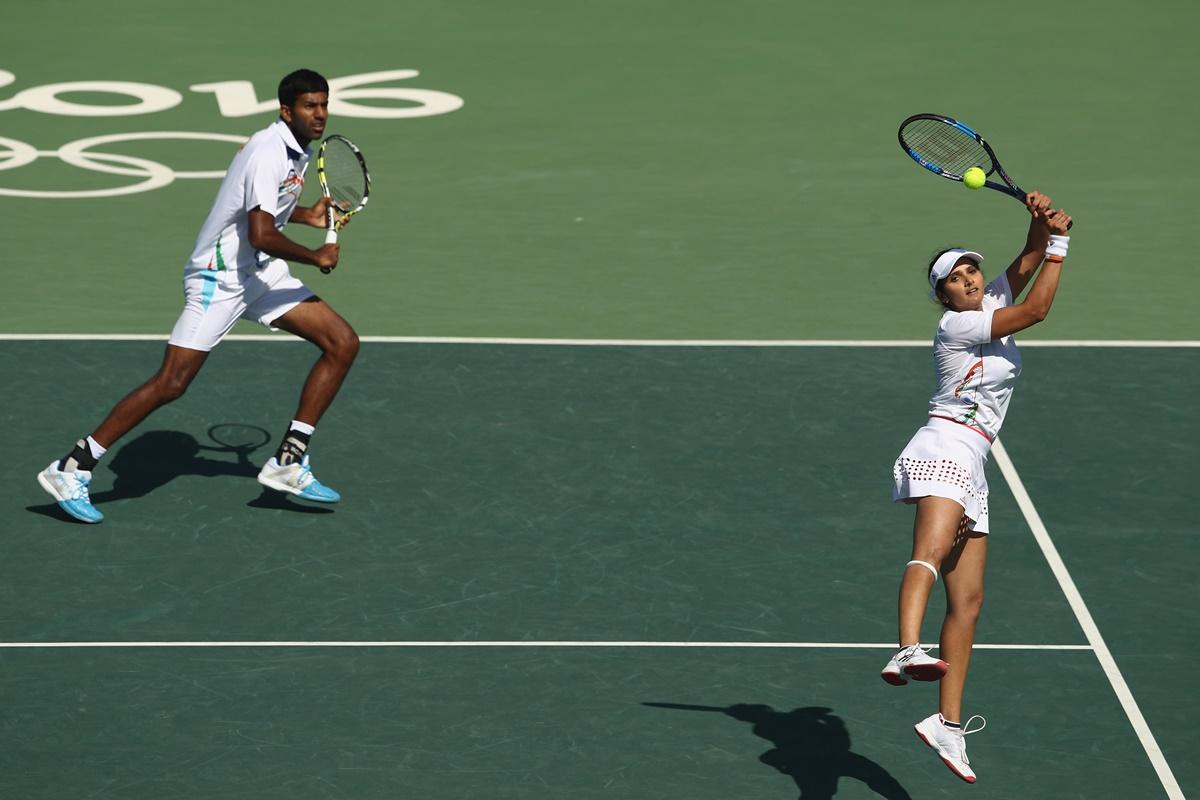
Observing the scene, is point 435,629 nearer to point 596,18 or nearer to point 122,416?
point 122,416

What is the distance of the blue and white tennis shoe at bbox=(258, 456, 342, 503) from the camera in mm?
11438

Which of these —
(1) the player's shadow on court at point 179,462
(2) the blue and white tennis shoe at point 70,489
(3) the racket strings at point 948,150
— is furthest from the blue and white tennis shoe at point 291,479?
(3) the racket strings at point 948,150

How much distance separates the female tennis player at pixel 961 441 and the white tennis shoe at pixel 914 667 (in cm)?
49

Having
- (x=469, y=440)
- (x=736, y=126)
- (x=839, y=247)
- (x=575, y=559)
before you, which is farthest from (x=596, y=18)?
(x=575, y=559)

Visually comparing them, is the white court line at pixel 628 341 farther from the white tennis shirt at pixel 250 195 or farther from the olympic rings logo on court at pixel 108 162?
the olympic rings logo on court at pixel 108 162

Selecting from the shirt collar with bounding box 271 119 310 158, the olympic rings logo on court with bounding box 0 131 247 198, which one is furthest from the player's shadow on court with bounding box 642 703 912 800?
the olympic rings logo on court with bounding box 0 131 247 198

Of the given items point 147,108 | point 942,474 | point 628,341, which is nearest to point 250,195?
point 628,341

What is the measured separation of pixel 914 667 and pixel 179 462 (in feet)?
18.9

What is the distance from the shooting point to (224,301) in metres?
11.3

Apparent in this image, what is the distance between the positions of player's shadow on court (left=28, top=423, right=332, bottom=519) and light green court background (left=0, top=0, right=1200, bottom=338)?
1888 mm

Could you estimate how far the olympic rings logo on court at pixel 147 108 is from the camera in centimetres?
1798

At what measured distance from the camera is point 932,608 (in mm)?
10656

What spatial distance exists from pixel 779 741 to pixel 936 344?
1839 millimetres

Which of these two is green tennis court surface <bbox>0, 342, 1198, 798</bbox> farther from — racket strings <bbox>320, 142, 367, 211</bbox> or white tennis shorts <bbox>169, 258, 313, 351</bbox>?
racket strings <bbox>320, 142, 367, 211</bbox>
